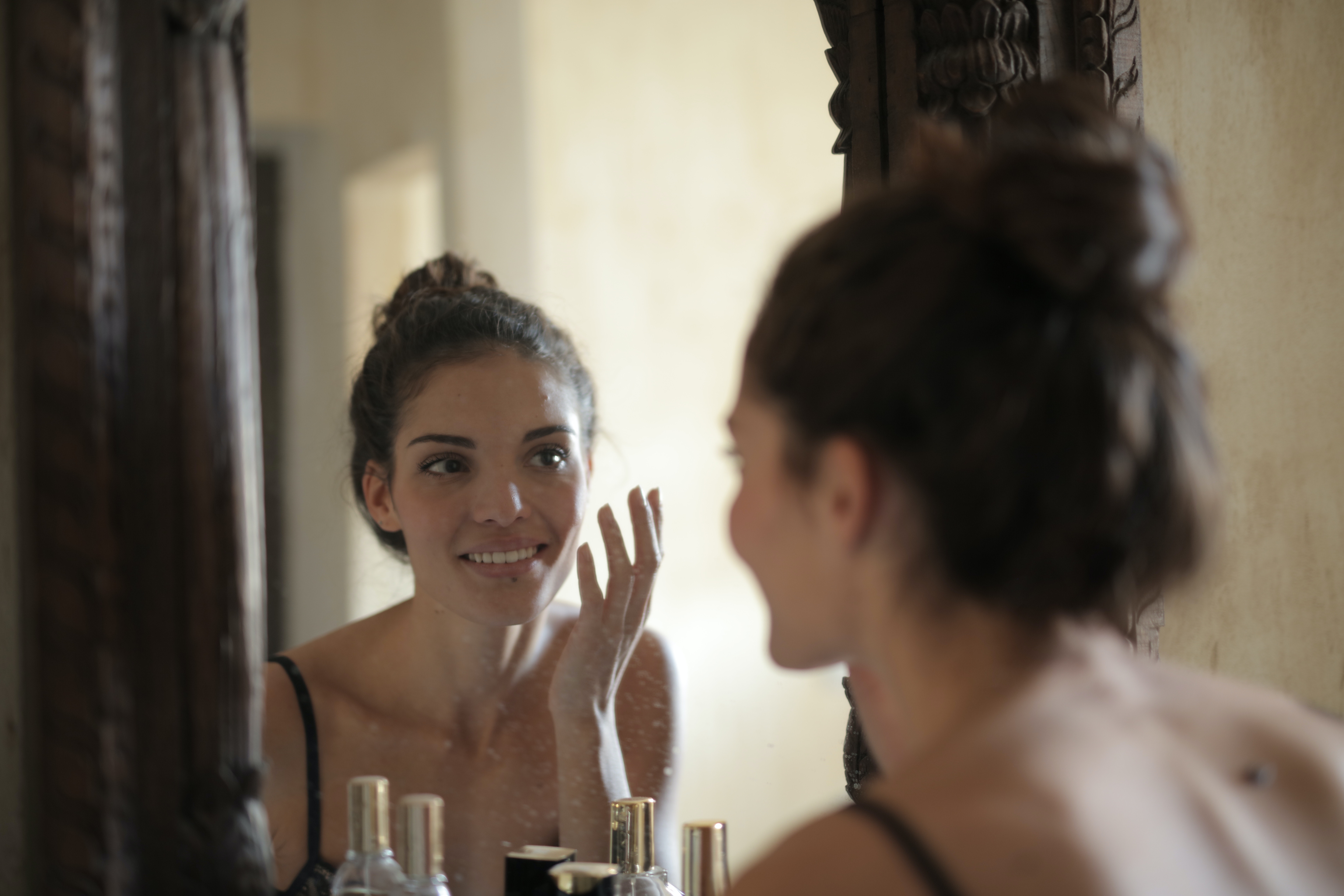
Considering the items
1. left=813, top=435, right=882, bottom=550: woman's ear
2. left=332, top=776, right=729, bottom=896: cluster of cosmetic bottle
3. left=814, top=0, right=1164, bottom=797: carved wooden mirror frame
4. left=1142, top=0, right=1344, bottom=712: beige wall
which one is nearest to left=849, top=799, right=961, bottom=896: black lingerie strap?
left=813, top=435, right=882, bottom=550: woman's ear

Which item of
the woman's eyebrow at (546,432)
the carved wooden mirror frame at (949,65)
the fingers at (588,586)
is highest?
the carved wooden mirror frame at (949,65)

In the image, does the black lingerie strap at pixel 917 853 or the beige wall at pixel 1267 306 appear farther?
the beige wall at pixel 1267 306

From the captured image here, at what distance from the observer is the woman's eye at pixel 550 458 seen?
2.23 feet

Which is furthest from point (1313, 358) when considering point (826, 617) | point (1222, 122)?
point (826, 617)

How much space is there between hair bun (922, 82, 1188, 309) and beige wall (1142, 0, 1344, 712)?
18.7 inches

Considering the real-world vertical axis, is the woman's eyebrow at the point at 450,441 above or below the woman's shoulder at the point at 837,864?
above

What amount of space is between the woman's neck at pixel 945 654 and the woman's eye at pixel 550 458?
25cm

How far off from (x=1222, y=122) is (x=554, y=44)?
52 centimetres

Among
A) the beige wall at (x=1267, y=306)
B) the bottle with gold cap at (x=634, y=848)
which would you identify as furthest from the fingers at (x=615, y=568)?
the beige wall at (x=1267, y=306)

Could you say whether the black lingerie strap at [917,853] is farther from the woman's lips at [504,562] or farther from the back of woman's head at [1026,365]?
the woman's lips at [504,562]

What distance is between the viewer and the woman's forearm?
68cm

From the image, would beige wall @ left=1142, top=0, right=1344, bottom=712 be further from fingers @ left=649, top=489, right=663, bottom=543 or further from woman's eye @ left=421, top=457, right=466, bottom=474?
woman's eye @ left=421, top=457, right=466, bottom=474

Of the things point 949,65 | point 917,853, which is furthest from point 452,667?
point 949,65

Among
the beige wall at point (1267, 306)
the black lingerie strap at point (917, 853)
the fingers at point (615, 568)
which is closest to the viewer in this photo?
the black lingerie strap at point (917, 853)
